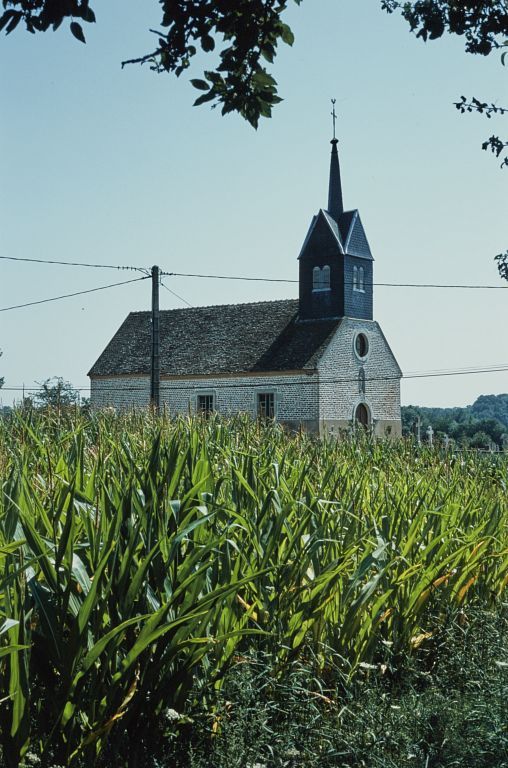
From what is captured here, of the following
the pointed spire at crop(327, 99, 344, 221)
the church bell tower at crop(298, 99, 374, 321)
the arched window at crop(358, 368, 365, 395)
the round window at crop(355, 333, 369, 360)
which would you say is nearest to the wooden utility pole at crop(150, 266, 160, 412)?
the church bell tower at crop(298, 99, 374, 321)

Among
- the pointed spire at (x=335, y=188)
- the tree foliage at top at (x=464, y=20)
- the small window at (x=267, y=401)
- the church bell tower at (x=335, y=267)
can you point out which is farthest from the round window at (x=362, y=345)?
the tree foliage at top at (x=464, y=20)

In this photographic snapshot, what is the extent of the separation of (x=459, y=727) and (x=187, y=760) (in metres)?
1.02

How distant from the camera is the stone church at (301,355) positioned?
34531 millimetres

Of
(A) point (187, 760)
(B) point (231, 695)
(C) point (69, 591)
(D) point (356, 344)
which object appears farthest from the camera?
(D) point (356, 344)

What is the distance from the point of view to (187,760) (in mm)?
2855

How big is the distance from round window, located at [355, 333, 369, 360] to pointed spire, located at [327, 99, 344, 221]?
225 inches

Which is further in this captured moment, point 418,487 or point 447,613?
point 418,487

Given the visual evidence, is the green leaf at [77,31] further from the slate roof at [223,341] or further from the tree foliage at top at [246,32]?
the slate roof at [223,341]

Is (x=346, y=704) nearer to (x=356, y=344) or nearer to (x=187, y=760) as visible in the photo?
(x=187, y=760)

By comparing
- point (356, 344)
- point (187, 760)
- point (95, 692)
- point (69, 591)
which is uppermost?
point (356, 344)

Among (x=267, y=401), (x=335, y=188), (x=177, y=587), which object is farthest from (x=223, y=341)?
(x=177, y=587)

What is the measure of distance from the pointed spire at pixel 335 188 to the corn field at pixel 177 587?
34470 mm

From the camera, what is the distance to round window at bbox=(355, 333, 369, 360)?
36688mm

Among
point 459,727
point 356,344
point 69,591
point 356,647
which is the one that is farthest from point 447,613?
point 356,344
